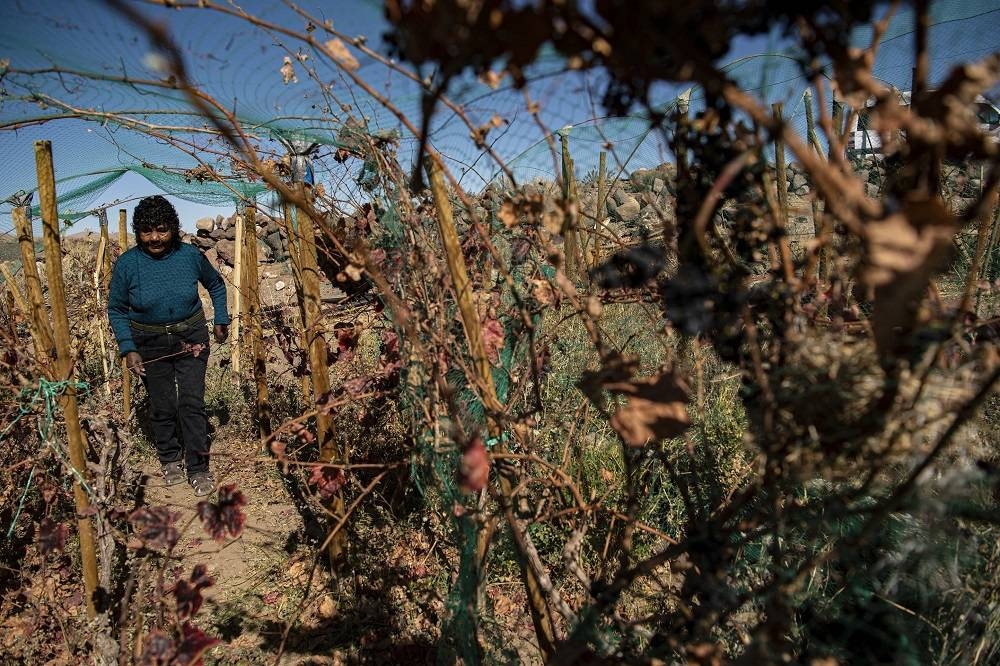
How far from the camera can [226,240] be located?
15.5 metres

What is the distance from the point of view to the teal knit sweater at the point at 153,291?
3404 millimetres

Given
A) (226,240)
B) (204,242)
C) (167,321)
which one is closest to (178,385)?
(167,321)

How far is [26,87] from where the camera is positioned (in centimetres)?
169

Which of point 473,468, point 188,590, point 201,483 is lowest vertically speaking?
point 201,483

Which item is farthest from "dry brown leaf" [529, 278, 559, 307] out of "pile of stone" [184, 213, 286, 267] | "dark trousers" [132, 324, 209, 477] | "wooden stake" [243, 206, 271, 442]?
"pile of stone" [184, 213, 286, 267]

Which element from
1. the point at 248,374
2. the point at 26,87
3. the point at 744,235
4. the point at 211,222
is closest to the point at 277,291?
the point at 211,222

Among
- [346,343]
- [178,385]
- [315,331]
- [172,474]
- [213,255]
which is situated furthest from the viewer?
[213,255]

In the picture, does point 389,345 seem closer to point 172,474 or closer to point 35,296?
point 35,296

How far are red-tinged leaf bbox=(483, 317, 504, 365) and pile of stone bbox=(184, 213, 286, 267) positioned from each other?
14.0 metres

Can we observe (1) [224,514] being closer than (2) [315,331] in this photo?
Yes

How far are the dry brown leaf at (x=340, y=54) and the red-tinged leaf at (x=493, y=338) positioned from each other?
3.32 feet

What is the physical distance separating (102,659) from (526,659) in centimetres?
145

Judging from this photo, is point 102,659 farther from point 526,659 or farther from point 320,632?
point 526,659

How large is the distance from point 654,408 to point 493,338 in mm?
1003
